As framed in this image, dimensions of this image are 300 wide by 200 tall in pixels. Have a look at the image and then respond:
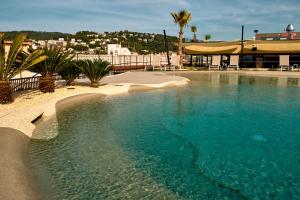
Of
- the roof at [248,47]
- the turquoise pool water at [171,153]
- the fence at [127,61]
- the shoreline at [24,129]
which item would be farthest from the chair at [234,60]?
the turquoise pool water at [171,153]

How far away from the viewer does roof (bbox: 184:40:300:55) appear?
42.4 m

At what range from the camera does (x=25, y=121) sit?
37.2ft

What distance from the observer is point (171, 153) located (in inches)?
360

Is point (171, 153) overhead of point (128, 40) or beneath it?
beneath

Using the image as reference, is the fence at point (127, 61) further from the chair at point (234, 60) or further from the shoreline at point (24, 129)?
the shoreline at point (24, 129)

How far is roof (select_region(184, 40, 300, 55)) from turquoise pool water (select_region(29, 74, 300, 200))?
2929 cm

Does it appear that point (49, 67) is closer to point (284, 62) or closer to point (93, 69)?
point (93, 69)

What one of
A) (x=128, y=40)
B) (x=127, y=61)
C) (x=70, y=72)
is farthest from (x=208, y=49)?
(x=128, y=40)

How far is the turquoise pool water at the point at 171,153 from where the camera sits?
22.0 feet

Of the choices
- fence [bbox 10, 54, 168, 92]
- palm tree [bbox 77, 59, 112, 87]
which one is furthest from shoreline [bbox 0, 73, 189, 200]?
palm tree [bbox 77, 59, 112, 87]

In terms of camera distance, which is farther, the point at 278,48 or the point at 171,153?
the point at 278,48

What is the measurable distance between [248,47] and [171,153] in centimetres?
3972

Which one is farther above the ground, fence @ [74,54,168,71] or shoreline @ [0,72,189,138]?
fence @ [74,54,168,71]

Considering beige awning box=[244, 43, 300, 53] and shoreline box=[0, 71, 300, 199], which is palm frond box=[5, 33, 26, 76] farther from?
beige awning box=[244, 43, 300, 53]
